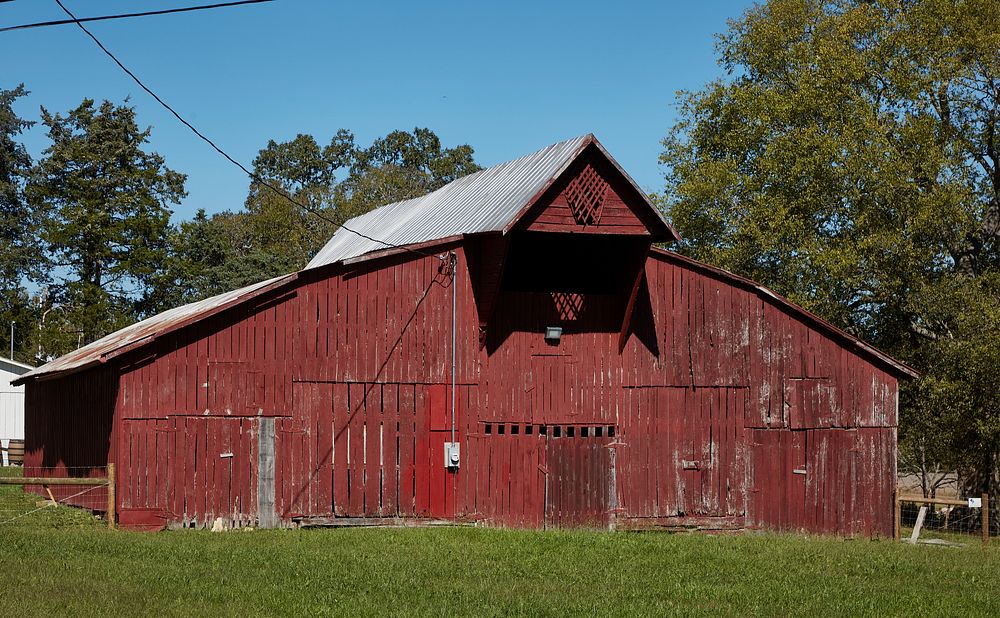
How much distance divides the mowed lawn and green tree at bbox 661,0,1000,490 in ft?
41.4

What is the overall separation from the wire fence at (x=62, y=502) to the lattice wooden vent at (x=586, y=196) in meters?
10.6

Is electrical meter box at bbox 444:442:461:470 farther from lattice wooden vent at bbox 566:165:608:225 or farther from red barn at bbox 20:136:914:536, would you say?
lattice wooden vent at bbox 566:165:608:225

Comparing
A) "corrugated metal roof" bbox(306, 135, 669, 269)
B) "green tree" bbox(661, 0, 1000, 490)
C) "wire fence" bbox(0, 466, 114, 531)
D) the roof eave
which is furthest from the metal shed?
the roof eave

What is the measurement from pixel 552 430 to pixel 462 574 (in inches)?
336

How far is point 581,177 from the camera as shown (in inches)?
1008

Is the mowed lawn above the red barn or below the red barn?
below

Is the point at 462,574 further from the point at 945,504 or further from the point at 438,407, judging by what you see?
the point at 945,504

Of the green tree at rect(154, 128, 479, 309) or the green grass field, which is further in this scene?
the green tree at rect(154, 128, 479, 309)

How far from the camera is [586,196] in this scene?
25.6m

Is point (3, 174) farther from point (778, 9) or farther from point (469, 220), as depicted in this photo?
point (469, 220)

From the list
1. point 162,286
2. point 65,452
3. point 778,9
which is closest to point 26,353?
point 162,286

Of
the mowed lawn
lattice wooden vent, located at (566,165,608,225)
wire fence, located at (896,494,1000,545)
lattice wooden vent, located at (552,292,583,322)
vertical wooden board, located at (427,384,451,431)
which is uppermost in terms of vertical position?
lattice wooden vent, located at (566,165,608,225)

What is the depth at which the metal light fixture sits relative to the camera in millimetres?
26922

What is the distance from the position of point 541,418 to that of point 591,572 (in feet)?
25.6
